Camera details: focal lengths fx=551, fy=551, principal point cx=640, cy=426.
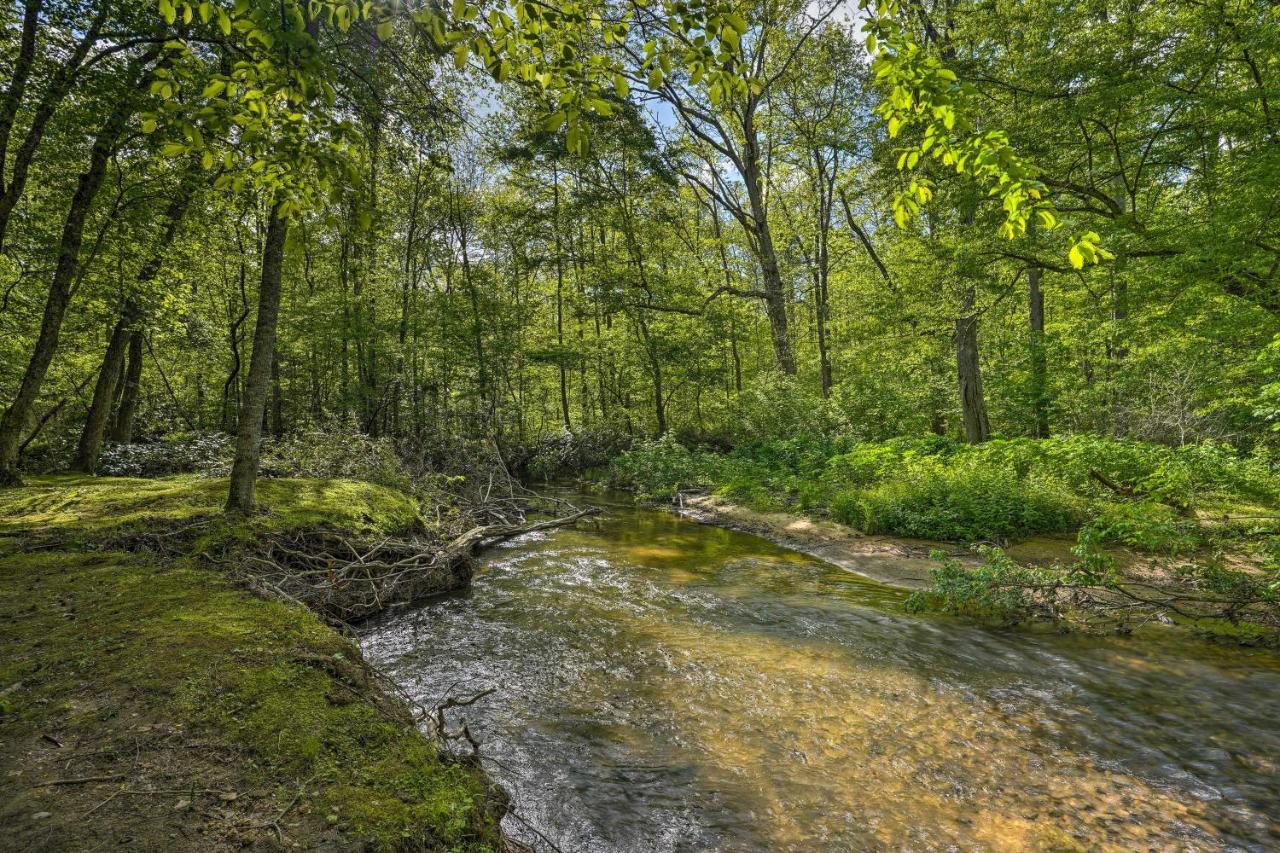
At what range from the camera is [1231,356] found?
11.4 meters

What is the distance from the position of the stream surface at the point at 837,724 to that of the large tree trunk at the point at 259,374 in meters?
2.12

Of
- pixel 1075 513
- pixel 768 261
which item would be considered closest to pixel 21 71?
pixel 1075 513

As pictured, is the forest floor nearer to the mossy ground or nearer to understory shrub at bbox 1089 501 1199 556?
understory shrub at bbox 1089 501 1199 556

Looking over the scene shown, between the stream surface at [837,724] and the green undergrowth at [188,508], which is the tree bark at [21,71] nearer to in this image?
the green undergrowth at [188,508]

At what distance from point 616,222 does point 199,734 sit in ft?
68.5

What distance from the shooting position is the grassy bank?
19.4 feet

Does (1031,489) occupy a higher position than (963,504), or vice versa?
(1031,489)

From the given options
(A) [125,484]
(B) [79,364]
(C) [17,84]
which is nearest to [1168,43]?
(C) [17,84]

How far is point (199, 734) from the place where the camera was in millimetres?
2371

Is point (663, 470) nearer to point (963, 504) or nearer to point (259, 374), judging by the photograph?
point (963, 504)

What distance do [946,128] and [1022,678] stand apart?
195 inches

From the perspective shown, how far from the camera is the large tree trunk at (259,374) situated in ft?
18.4

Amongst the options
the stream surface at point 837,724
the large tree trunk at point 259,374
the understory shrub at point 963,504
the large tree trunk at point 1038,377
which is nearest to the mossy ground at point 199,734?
the stream surface at point 837,724

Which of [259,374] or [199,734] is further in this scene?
[259,374]
